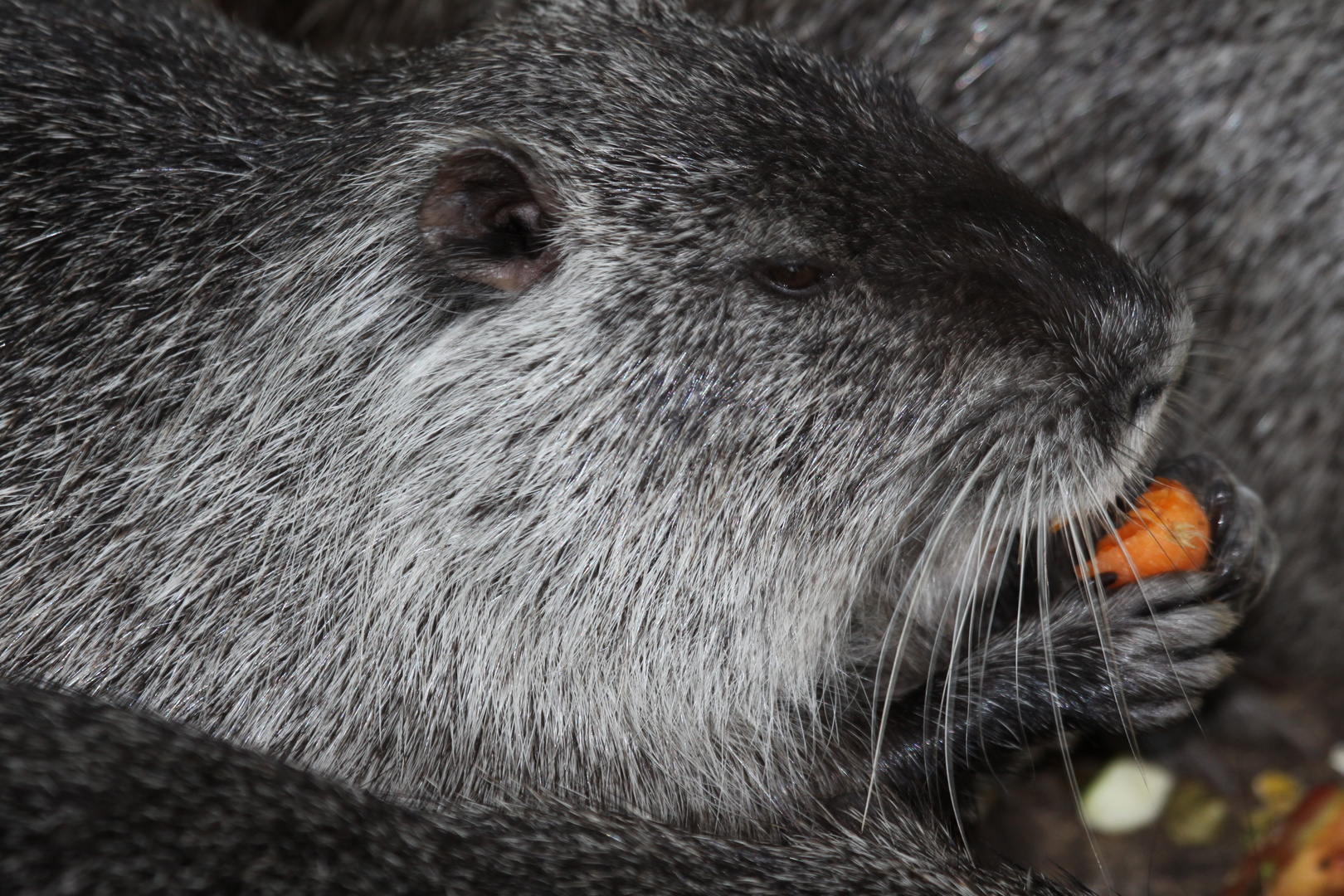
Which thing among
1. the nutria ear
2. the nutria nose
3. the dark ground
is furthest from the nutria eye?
the dark ground

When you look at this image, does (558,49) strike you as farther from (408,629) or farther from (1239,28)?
(1239,28)

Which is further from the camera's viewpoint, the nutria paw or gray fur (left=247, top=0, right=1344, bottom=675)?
gray fur (left=247, top=0, right=1344, bottom=675)

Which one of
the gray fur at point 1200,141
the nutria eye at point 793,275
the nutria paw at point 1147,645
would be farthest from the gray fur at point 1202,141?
the nutria eye at point 793,275

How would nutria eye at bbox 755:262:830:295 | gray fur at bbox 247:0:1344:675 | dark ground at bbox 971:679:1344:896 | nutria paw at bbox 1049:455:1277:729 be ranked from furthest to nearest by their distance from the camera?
dark ground at bbox 971:679:1344:896 < gray fur at bbox 247:0:1344:675 < nutria paw at bbox 1049:455:1277:729 < nutria eye at bbox 755:262:830:295

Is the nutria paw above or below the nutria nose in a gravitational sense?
below

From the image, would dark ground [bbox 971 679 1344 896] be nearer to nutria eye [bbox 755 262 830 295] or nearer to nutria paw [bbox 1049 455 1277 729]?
nutria paw [bbox 1049 455 1277 729]

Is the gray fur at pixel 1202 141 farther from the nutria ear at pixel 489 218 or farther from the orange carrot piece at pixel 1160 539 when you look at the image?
the nutria ear at pixel 489 218
